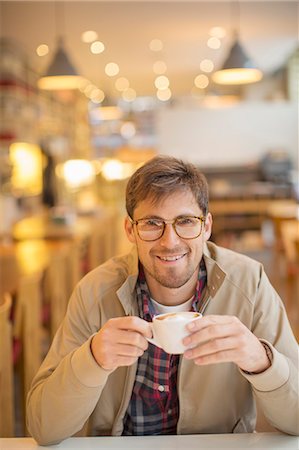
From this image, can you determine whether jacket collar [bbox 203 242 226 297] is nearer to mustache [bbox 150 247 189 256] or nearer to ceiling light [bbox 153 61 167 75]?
mustache [bbox 150 247 189 256]

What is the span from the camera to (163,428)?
177cm

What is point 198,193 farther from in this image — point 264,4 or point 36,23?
point 36,23

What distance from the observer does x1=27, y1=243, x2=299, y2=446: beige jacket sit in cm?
162

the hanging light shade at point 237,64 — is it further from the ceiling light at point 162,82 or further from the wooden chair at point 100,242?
the ceiling light at point 162,82

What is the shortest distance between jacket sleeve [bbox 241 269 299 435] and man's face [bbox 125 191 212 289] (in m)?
0.22

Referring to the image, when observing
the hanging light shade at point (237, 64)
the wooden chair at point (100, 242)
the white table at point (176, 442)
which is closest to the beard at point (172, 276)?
the white table at point (176, 442)

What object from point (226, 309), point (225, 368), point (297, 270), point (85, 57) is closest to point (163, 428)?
point (225, 368)

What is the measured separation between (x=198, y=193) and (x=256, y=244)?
28.7 feet

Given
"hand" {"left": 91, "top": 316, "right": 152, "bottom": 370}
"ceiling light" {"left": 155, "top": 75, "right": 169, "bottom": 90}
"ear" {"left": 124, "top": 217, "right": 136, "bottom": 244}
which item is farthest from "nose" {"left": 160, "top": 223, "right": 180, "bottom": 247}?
"ceiling light" {"left": 155, "top": 75, "right": 169, "bottom": 90}

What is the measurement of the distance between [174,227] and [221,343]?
37 cm

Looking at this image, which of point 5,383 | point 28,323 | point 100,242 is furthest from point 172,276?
point 100,242

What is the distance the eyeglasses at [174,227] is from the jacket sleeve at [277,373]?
0.26 metres

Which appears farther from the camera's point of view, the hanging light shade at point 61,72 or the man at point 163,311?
the hanging light shade at point 61,72

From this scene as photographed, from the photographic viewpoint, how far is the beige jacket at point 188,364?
1619 mm
